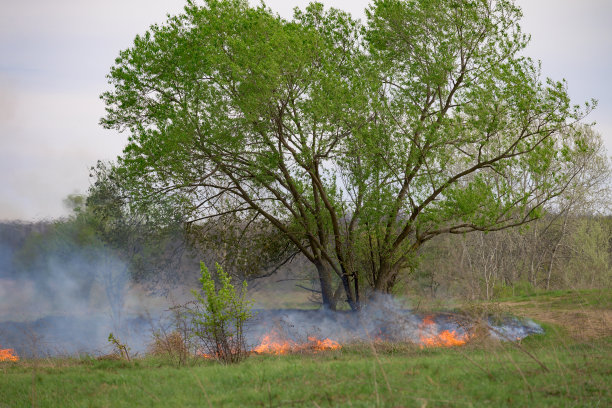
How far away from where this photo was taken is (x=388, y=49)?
2044cm

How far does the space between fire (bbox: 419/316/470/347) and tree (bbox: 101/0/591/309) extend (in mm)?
3488

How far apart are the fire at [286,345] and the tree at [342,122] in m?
4.07

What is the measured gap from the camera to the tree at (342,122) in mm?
17656

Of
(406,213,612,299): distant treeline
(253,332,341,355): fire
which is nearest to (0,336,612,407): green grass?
(253,332,341,355): fire

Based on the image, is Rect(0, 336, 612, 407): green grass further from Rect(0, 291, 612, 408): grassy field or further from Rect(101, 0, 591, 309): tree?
Rect(101, 0, 591, 309): tree

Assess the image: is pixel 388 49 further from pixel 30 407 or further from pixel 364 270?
pixel 30 407

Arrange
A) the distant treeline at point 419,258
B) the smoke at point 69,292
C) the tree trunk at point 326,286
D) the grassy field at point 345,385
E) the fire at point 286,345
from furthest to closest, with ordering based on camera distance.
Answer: the smoke at point 69,292, the distant treeline at point 419,258, the tree trunk at point 326,286, the fire at point 286,345, the grassy field at point 345,385

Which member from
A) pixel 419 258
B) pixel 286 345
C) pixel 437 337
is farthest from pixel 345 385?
pixel 419 258

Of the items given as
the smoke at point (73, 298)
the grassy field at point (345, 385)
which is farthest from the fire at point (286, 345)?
the smoke at point (73, 298)

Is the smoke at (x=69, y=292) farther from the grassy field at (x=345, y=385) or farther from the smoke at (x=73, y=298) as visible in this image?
the grassy field at (x=345, y=385)

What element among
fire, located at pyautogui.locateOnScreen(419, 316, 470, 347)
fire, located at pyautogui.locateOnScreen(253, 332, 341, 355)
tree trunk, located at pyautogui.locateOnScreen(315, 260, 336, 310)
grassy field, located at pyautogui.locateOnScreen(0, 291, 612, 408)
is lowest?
fire, located at pyautogui.locateOnScreen(253, 332, 341, 355)

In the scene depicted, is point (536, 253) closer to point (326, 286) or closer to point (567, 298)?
point (567, 298)

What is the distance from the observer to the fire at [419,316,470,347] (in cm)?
1391

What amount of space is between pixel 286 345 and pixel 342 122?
282 inches
